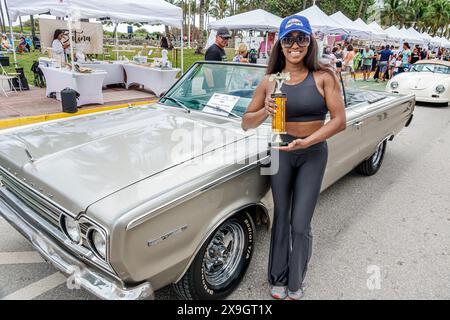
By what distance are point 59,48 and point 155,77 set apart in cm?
280

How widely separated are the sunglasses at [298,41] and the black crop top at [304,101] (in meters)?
0.19

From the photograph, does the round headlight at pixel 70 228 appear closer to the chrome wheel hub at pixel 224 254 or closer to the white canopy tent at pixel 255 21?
the chrome wheel hub at pixel 224 254

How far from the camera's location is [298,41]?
2.08 metres

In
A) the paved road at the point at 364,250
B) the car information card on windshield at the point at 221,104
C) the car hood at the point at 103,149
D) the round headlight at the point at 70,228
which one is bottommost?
the paved road at the point at 364,250

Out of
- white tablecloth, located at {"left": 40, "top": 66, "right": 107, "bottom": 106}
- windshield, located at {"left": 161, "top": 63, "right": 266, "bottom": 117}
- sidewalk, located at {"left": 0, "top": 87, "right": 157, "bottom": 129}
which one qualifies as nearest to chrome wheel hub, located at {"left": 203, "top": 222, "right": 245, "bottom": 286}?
windshield, located at {"left": 161, "top": 63, "right": 266, "bottom": 117}

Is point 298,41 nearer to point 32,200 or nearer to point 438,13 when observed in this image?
point 32,200

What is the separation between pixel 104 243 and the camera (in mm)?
1783

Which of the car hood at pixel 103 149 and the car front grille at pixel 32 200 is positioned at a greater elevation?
the car hood at pixel 103 149

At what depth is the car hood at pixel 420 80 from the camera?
35.6 feet

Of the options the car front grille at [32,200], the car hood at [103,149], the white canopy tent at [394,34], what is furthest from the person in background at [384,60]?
the car front grille at [32,200]

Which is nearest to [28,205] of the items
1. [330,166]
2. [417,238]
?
[330,166]

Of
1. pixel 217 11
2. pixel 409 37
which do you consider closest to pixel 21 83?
pixel 409 37

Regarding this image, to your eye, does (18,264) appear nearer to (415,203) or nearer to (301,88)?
(301,88)
